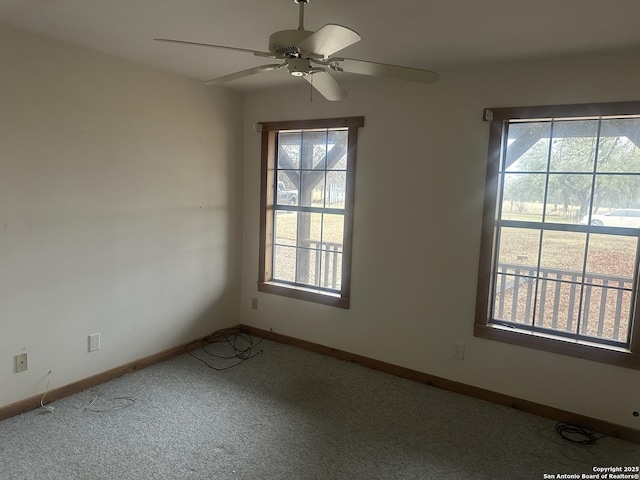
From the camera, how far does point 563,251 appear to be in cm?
281

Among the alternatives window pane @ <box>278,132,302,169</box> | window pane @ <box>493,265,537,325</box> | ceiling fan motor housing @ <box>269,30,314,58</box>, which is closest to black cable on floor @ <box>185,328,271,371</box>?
window pane @ <box>278,132,302,169</box>

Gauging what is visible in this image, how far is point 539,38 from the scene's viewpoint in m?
2.32

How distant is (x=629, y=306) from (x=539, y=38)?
174 centimetres

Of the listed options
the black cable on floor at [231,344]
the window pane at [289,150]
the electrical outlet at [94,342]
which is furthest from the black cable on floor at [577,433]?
the electrical outlet at [94,342]

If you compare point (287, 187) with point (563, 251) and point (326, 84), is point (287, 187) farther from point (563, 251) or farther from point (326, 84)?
point (563, 251)

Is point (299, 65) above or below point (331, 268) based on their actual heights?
above

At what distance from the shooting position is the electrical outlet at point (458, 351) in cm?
314

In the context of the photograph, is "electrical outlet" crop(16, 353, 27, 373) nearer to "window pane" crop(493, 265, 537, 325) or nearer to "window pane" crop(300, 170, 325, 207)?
"window pane" crop(300, 170, 325, 207)

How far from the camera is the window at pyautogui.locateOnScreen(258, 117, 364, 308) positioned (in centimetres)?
360

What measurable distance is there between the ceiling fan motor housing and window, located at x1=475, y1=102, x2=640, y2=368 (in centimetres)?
175

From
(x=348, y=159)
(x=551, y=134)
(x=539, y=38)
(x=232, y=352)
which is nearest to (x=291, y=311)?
(x=232, y=352)

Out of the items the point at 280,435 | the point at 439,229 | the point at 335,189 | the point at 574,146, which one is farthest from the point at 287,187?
the point at 574,146

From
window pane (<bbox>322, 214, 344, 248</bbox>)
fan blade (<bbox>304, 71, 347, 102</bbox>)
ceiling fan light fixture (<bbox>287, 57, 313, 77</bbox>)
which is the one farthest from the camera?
window pane (<bbox>322, 214, 344, 248</bbox>)

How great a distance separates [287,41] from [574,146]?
2.10 meters
